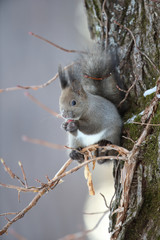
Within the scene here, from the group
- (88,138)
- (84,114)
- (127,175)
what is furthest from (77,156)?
(127,175)

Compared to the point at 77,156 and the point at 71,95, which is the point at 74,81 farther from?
the point at 77,156

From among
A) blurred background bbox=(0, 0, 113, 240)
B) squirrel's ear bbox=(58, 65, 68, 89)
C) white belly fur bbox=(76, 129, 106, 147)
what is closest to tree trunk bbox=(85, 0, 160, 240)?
white belly fur bbox=(76, 129, 106, 147)

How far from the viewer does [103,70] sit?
4.99 feet

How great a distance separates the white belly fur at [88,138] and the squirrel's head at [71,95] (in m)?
0.14

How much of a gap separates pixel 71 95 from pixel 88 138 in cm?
25

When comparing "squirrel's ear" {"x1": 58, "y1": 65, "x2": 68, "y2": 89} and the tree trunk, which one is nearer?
the tree trunk

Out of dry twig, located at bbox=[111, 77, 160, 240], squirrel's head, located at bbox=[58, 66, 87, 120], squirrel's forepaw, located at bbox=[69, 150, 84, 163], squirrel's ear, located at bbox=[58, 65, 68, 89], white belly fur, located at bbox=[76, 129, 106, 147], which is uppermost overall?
squirrel's ear, located at bbox=[58, 65, 68, 89]

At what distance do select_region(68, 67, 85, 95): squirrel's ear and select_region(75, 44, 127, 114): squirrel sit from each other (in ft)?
0.18

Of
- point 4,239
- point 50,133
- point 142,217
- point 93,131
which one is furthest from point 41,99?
point 142,217

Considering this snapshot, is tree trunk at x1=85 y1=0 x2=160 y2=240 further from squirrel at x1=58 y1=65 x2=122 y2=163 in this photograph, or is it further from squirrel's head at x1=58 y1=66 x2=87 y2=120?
squirrel's head at x1=58 y1=66 x2=87 y2=120

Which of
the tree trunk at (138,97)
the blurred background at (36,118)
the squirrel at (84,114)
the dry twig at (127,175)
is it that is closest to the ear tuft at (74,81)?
the squirrel at (84,114)

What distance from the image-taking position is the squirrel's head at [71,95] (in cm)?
140

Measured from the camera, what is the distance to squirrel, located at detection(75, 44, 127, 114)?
1.50m

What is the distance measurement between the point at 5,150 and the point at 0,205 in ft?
1.53
